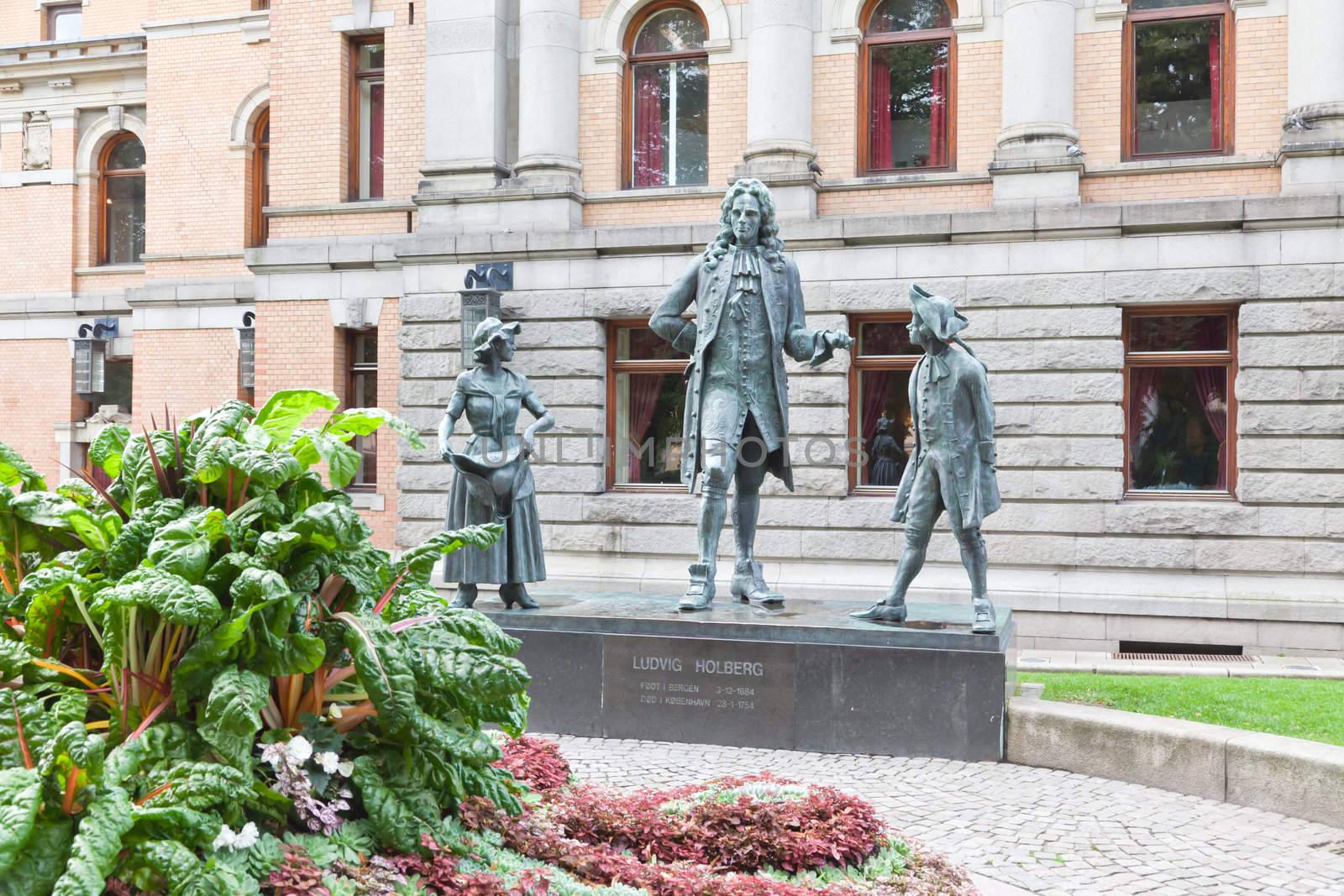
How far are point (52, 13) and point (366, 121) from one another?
11.7m

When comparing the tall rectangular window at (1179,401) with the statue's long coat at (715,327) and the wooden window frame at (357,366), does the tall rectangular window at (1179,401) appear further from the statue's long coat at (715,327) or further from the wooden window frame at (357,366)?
the wooden window frame at (357,366)

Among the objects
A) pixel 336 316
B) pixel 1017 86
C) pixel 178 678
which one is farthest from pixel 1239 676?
pixel 336 316

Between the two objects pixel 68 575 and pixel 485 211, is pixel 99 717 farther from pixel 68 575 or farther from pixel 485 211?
pixel 485 211

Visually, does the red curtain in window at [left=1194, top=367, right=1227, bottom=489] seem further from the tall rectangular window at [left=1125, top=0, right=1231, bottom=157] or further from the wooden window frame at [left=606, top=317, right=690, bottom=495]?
the wooden window frame at [left=606, top=317, right=690, bottom=495]

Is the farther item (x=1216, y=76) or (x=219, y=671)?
(x=1216, y=76)

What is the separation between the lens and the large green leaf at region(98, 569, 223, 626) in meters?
3.71

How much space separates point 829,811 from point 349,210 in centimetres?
1511

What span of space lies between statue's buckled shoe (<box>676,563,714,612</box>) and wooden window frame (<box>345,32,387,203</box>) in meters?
11.9

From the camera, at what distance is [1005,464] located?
15039 millimetres

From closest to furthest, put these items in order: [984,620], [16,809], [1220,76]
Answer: [16,809] → [984,620] → [1220,76]

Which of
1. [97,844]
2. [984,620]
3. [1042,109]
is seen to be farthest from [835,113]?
[97,844]

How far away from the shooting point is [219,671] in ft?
13.1

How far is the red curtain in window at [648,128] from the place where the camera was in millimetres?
17516

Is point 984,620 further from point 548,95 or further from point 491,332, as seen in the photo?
point 548,95
